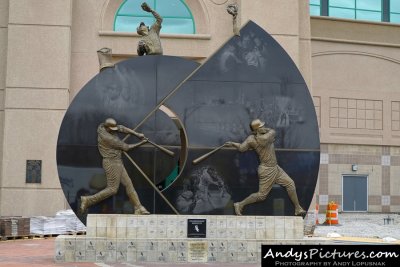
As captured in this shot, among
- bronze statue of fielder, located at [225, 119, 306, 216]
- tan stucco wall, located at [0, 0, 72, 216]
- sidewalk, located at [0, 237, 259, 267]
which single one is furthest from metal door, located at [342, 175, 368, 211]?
bronze statue of fielder, located at [225, 119, 306, 216]

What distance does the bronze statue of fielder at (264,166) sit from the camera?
15.0 m

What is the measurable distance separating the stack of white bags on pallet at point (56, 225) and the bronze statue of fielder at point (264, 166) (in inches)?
319

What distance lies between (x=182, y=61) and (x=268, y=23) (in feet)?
40.1

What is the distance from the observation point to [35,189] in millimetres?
25688

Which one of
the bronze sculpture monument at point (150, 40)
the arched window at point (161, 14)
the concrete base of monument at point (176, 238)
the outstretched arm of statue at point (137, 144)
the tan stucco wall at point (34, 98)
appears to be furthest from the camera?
the arched window at point (161, 14)

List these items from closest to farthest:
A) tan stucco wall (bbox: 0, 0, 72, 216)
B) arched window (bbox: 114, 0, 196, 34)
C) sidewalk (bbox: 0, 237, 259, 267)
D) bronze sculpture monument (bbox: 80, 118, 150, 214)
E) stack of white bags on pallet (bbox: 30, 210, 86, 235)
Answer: sidewalk (bbox: 0, 237, 259, 267) < bronze sculpture monument (bbox: 80, 118, 150, 214) < stack of white bags on pallet (bbox: 30, 210, 86, 235) < tan stucco wall (bbox: 0, 0, 72, 216) < arched window (bbox: 114, 0, 196, 34)

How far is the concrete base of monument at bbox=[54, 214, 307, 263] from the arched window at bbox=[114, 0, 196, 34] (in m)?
14.7

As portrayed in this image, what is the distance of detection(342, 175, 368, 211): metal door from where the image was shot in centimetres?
3158

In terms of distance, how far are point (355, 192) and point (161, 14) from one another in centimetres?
1173

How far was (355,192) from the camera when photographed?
31.7 meters

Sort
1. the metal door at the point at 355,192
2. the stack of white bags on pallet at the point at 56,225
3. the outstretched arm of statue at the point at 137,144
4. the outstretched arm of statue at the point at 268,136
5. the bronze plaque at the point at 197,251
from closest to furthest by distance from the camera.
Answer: the bronze plaque at the point at 197,251
the outstretched arm of statue at the point at 137,144
the outstretched arm of statue at the point at 268,136
the stack of white bags on pallet at the point at 56,225
the metal door at the point at 355,192

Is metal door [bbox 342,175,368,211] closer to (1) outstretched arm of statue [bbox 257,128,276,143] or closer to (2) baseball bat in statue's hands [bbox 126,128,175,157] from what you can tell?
(1) outstretched arm of statue [bbox 257,128,276,143]

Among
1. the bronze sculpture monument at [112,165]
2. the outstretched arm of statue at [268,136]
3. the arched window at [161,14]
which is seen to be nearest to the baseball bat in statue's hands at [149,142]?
the bronze sculpture monument at [112,165]

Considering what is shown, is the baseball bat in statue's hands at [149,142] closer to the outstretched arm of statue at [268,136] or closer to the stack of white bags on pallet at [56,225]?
the outstretched arm of statue at [268,136]
